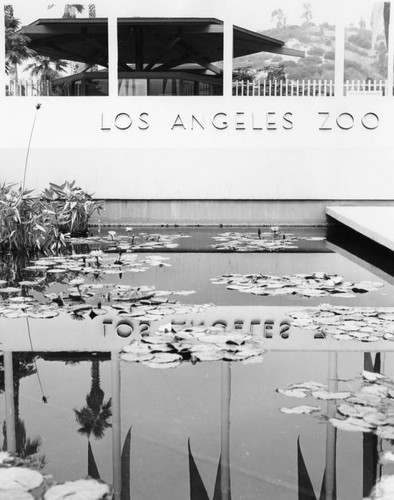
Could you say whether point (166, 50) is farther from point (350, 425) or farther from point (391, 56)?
point (350, 425)

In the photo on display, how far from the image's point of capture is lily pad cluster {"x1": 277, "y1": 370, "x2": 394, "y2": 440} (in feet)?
8.19

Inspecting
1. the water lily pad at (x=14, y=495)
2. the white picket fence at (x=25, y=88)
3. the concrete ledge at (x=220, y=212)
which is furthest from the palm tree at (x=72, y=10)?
the water lily pad at (x=14, y=495)

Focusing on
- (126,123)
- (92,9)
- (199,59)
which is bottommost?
(126,123)

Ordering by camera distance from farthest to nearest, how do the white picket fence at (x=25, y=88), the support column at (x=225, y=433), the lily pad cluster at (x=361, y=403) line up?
the white picket fence at (x=25, y=88)
the lily pad cluster at (x=361, y=403)
the support column at (x=225, y=433)

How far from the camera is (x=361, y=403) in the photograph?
271 centimetres

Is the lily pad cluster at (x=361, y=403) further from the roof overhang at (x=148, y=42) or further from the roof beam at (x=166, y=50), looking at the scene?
the roof beam at (x=166, y=50)

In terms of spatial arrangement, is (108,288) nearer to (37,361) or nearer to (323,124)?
(37,361)

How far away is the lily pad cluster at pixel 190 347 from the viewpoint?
3264mm

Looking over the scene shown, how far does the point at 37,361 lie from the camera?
3.29 m

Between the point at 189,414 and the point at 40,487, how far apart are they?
767 mm

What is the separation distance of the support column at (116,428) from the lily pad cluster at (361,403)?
1.97ft

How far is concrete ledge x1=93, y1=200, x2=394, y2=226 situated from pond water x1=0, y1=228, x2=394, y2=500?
550 cm

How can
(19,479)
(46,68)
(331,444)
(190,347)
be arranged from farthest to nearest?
(46,68), (190,347), (331,444), (19,479)

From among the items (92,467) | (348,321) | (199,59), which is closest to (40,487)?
(92,467)
